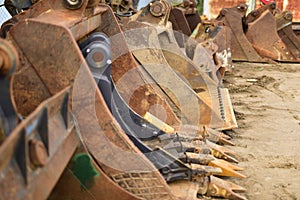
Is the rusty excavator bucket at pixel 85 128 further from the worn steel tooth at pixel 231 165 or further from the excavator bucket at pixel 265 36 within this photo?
the excavator bucket at pixel 265 36

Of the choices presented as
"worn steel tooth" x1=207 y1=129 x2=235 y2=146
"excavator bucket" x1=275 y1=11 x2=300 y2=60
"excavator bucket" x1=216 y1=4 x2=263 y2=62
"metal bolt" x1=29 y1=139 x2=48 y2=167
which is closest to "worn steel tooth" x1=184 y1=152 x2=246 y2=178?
"worn steel tooth" x1=207 y1=129 x2=235 y2=146

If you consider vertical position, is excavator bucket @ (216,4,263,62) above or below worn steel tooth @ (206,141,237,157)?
below

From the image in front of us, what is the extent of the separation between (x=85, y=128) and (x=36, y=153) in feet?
1.77

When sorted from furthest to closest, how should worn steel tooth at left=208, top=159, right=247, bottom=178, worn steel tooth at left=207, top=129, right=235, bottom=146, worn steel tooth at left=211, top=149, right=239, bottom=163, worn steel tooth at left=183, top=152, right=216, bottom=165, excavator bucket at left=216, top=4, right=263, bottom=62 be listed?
1. excavator bucket at left=216, top=4, right=263, bottom=62
2. worn steel tooth at left=207, top=129, right=235, bottom=146
3. worn steel tooth at left=211, top=149, right=239, bottom=163
4. worn steel tooth at left=208, top=159, right=247, bottom=178
5. worn steel tooth at left=183, top=152, right=216, bottom=165

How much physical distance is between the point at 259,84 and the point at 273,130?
2.14 metres

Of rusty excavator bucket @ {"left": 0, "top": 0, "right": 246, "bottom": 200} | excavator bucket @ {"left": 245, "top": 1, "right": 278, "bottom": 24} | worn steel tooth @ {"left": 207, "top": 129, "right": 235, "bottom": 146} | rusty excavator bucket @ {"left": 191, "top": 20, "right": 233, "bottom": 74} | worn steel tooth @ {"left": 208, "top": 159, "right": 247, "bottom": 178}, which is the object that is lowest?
excavator bucket @ {"left": 245, "top": 1, "right": 278, "bottom": 24}

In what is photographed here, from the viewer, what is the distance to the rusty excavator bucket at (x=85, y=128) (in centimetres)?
130

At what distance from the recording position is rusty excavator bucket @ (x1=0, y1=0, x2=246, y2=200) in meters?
1.30

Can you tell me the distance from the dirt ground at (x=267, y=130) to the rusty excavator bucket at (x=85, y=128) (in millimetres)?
169

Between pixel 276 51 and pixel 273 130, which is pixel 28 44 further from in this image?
pixel 276 51

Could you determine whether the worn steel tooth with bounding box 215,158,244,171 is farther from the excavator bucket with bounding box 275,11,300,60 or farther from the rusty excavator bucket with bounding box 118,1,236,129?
the excavator bucket with bounding box 275,11,300,60

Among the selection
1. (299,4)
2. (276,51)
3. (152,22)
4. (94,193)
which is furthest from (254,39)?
(94,193)

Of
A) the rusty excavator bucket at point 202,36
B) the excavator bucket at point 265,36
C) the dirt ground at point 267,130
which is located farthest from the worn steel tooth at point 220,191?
the excavator bucket at point 265,36

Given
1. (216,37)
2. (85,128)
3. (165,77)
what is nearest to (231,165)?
(165,77)
